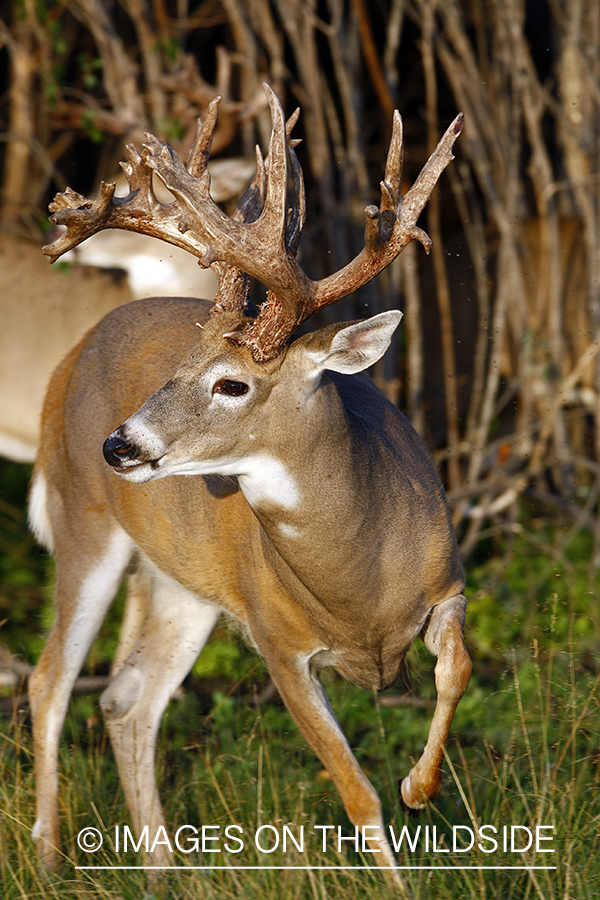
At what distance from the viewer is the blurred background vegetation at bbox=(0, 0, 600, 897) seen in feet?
19.0

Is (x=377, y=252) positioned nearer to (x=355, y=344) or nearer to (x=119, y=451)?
(x=355, y=344)

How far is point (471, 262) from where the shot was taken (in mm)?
7852

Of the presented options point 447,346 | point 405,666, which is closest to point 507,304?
point 447,346

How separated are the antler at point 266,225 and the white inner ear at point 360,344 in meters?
0.13

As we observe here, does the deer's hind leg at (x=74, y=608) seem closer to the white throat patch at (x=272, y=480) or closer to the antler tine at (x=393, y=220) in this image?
the white throat patch at (x=272, y=480)

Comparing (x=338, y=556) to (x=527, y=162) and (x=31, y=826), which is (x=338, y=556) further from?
(x=527, y=162)

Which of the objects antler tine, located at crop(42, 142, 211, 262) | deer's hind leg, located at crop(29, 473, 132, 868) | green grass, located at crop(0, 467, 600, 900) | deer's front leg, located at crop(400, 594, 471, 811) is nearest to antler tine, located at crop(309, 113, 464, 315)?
antler tine, located at crop(42, 142, 211, 262)

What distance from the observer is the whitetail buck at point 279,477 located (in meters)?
3.04

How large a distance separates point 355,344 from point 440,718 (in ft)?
3.54

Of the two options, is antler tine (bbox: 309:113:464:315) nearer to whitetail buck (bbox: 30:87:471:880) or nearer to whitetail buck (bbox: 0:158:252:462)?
whitetail buck (bbox: 30:87:471:880)

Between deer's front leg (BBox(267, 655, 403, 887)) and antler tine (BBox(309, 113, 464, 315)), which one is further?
deer's front leg (BBox(267, 655, 403, 887))

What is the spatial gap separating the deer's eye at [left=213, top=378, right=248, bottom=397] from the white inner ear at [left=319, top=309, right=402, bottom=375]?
0.22 meters

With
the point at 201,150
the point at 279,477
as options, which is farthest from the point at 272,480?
the point at 201,150

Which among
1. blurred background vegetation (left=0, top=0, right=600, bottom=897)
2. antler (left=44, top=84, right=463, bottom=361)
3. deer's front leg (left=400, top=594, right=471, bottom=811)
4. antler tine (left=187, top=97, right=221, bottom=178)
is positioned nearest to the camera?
antler (left=44, top=84, right=463, bottom=361)
